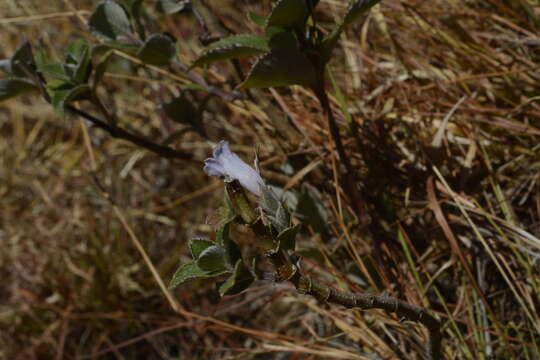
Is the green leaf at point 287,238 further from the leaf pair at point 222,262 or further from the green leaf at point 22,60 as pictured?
the green leaf at point 22,60

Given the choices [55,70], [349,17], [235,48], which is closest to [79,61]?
[55,70]

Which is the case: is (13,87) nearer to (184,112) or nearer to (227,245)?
(184,112)

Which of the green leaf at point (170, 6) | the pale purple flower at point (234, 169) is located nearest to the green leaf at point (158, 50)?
the green leaf at point (170, 6)

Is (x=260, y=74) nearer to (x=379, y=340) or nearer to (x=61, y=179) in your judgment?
(x=379, y=340)

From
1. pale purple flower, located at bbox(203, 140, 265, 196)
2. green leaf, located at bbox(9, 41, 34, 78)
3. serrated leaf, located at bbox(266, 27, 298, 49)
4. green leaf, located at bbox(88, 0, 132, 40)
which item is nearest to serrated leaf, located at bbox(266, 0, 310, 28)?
serrated leaf, located at bbox(266, 27, 298, 49)

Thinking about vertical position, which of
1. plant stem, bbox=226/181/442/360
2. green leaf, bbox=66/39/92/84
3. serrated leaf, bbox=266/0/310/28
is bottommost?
plant stem, bbox=226/181/442/360

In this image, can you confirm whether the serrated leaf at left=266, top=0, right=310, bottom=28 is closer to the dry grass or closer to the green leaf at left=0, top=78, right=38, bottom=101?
the dry grass

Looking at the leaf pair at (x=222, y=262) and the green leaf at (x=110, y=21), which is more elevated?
the green leaf at (x=110, y=21)
